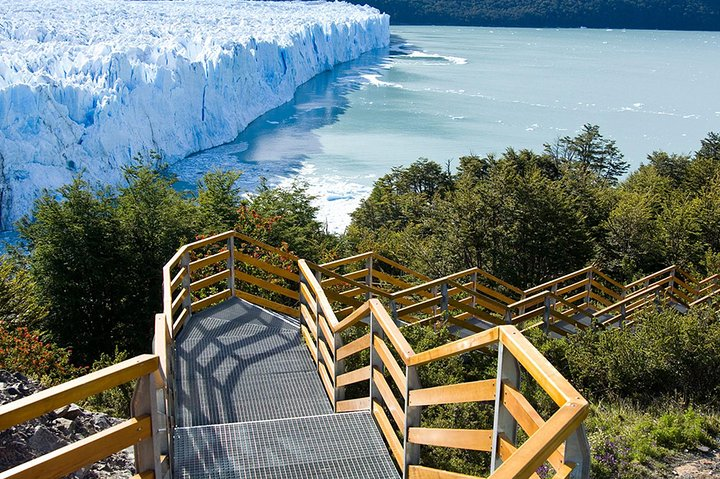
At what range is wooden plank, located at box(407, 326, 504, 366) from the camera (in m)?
2.53

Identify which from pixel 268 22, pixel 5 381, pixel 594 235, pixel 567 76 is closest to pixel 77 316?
pixel 5 381

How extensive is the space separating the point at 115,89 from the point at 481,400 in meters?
28.1

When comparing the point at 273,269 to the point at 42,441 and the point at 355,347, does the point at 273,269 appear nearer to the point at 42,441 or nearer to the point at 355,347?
the point at 355,347

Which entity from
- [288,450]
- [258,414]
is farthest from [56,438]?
[288,450]

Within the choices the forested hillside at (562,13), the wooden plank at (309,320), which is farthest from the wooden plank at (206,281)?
the forested hillside at (562,13)

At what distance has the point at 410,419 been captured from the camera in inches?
128

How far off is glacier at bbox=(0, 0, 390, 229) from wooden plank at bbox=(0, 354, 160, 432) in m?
20.0

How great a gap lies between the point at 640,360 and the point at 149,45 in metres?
31.2

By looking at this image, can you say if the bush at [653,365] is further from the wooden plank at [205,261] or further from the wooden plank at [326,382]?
Answer: the wooden plank at [205,261]

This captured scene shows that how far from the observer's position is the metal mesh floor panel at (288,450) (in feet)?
11.2

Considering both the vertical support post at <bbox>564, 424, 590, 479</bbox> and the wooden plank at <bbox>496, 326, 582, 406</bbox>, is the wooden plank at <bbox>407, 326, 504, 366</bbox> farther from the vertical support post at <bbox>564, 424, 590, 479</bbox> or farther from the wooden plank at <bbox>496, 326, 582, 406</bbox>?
the vertical support post at <bbox>564, 424, 590, 479</bbox>

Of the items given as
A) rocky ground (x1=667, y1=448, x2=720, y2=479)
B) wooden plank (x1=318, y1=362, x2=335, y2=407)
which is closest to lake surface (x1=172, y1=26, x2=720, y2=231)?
wooden plank (x1=318, y1=362, x2=335, y2=407)

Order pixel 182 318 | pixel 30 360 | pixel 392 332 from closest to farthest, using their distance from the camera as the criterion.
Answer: pixel 392 332
pixel 182 318
pixel 30 360

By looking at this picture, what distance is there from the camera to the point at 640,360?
6828mm
